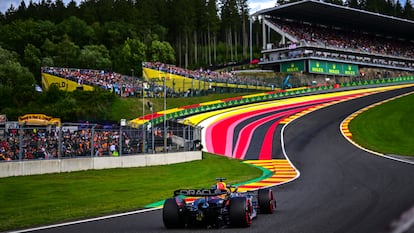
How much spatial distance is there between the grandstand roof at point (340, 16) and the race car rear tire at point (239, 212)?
245 feet

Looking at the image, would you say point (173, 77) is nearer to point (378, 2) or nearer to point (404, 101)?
point (404, 101)

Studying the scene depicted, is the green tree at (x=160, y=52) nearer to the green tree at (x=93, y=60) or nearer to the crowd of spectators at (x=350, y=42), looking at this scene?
the green tree at (x=93, y=60)

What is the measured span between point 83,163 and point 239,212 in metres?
14.7

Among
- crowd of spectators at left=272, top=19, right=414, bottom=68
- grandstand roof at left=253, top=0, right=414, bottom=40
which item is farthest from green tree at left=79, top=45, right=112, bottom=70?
crowd of spectators at left=272, top=19, right=414, bottom=68

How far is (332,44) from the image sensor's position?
9300 cm

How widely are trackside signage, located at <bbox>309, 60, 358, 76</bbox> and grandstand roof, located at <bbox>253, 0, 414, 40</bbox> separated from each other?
29.7ft

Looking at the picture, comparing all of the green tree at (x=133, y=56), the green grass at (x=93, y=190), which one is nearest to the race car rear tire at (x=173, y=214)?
the green grass at (x=93, y=190)

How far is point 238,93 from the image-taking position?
63531 millimetres

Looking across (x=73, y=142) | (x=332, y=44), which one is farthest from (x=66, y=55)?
(x=73, y=142)

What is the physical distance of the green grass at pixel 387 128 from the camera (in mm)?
37906

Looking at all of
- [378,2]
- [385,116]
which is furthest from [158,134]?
[378,2]

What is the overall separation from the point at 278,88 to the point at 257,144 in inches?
1170

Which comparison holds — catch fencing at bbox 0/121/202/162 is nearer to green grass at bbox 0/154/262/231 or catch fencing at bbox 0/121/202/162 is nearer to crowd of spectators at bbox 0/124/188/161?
crowd of spectators at bbox 0/124/188/161

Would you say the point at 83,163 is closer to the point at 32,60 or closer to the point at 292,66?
the point at 32,60
